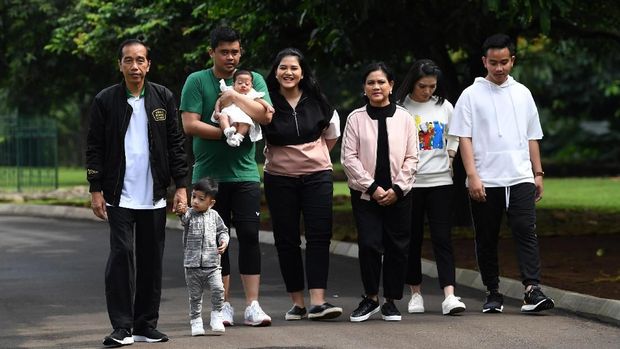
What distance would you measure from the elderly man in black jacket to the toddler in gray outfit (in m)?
0.23

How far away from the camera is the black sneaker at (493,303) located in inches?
404

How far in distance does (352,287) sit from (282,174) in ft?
8.67

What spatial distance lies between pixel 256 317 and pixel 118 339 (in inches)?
46.0

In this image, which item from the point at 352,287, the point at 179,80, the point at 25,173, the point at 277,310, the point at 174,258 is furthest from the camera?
the point at 25,173

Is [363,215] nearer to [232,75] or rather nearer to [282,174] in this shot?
[282,174]

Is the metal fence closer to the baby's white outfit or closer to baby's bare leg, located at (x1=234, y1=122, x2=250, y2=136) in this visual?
the baby's white outfit

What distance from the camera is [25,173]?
111 feet

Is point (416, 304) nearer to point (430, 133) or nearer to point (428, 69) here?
point (430, 133)

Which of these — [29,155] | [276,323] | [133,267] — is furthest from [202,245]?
[29,155]

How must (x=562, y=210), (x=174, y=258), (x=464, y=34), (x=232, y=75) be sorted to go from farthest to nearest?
(x=562, y=210) < (x=464, y=34) < (x=174, y=258) < (x=232, y=75)

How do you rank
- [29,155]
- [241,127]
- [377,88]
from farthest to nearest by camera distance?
[29,155], [377,88], [241,127]

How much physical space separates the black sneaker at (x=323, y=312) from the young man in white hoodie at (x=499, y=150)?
3.75 ft

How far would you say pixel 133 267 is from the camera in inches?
346

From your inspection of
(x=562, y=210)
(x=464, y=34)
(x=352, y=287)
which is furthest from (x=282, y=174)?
(x=562, y=210)
